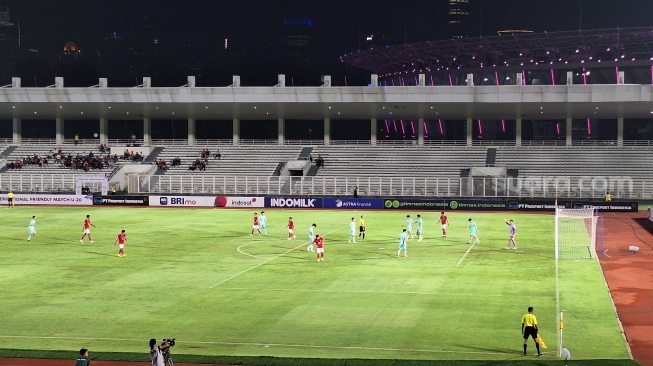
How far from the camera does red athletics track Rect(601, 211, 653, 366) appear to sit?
78.1 ft

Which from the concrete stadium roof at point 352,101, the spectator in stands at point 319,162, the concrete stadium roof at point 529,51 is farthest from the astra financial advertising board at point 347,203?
the concrete stadium roof at point 529,51

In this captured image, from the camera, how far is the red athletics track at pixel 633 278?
2381 cm

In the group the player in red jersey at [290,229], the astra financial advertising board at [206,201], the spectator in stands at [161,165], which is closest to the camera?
the player in red jersey at [290,229]

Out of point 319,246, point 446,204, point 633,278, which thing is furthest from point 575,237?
point 446,204

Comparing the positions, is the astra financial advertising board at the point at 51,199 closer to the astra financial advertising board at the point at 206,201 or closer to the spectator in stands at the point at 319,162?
the astra financial advertising board at the point at 206,201

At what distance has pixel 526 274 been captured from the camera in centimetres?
3541

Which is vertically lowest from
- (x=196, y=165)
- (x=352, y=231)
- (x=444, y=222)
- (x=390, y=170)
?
(x=352, y=231)

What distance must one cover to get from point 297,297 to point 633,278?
15091 millimetres

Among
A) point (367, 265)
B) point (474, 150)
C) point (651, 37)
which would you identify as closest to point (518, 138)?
point (474, 150)

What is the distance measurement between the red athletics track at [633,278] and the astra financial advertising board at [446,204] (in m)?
13.1

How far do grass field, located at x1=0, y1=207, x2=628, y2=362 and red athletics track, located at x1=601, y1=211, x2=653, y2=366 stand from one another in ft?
1.89

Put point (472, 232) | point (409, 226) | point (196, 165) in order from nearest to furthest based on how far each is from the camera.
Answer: point (472, 232) < point (409, 226) < point (196, 165)

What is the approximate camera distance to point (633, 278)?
34.7 meters

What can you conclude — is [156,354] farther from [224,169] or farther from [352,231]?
[224,169]
